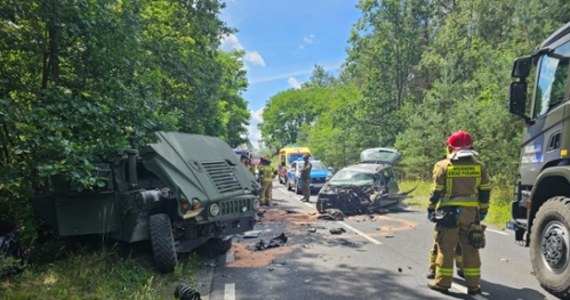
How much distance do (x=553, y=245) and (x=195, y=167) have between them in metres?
4.74

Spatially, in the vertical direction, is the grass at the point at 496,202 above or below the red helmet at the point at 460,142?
below

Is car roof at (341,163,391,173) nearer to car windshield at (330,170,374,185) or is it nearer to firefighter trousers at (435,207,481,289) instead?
car windshield at (330,170,374,185)

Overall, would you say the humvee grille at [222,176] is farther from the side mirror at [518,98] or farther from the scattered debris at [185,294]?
the side mirror at [518,98]

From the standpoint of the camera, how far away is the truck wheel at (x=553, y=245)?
4.53m

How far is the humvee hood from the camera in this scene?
5.77 meters

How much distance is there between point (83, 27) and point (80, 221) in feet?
8.72

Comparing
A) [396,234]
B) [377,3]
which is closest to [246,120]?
[377,3]

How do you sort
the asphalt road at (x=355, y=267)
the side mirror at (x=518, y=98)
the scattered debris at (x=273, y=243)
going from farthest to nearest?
1. the scattered debris at (x=273, y=243)
2. the side mirror at (x=518, y=98)
3. the asphalt road at (x=355, y=267)

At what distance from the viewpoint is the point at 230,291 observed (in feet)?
16.9

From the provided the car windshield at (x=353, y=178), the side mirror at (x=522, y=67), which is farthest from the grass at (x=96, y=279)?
the car windshield at (x=353, y=178)

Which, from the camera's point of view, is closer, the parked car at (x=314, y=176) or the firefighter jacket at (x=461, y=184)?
the firefighter jacket at (x=461, y=184)

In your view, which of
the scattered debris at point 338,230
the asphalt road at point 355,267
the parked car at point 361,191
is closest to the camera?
the asphalt road at point 355,267

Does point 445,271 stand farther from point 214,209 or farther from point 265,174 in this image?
point 265,174

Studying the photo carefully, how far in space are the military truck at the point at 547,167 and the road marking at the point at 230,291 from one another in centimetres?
367
